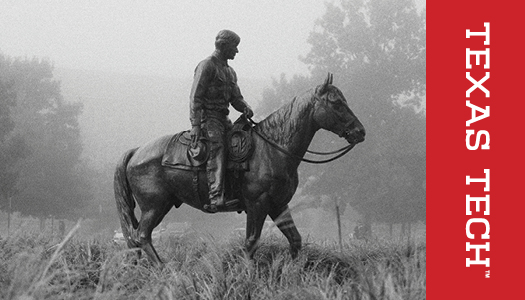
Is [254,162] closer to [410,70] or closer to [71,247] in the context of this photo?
[71,247]

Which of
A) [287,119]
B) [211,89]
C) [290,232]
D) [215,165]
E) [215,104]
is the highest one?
[211,89]

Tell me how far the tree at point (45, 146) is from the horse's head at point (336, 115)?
21.8m

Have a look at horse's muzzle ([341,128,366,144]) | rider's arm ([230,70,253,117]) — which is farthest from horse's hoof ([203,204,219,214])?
horse's muzzle ([341,128,366,144])

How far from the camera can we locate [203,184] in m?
7.33

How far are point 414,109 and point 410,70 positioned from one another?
1.84 meters

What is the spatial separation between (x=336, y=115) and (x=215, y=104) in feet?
5.21

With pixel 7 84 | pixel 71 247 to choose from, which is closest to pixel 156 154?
pixel 71 247

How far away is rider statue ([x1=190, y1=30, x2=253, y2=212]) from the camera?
23.2ft

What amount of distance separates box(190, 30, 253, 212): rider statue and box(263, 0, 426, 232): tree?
16911mm

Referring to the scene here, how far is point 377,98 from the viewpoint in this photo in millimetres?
26062

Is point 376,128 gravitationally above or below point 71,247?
above

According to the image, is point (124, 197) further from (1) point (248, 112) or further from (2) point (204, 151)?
(1) point (248, 112)

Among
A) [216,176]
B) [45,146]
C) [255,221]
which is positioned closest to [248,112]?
[216,176]

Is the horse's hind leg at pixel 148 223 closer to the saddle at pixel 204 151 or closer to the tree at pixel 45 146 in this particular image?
the saddle at pixel 204 151
